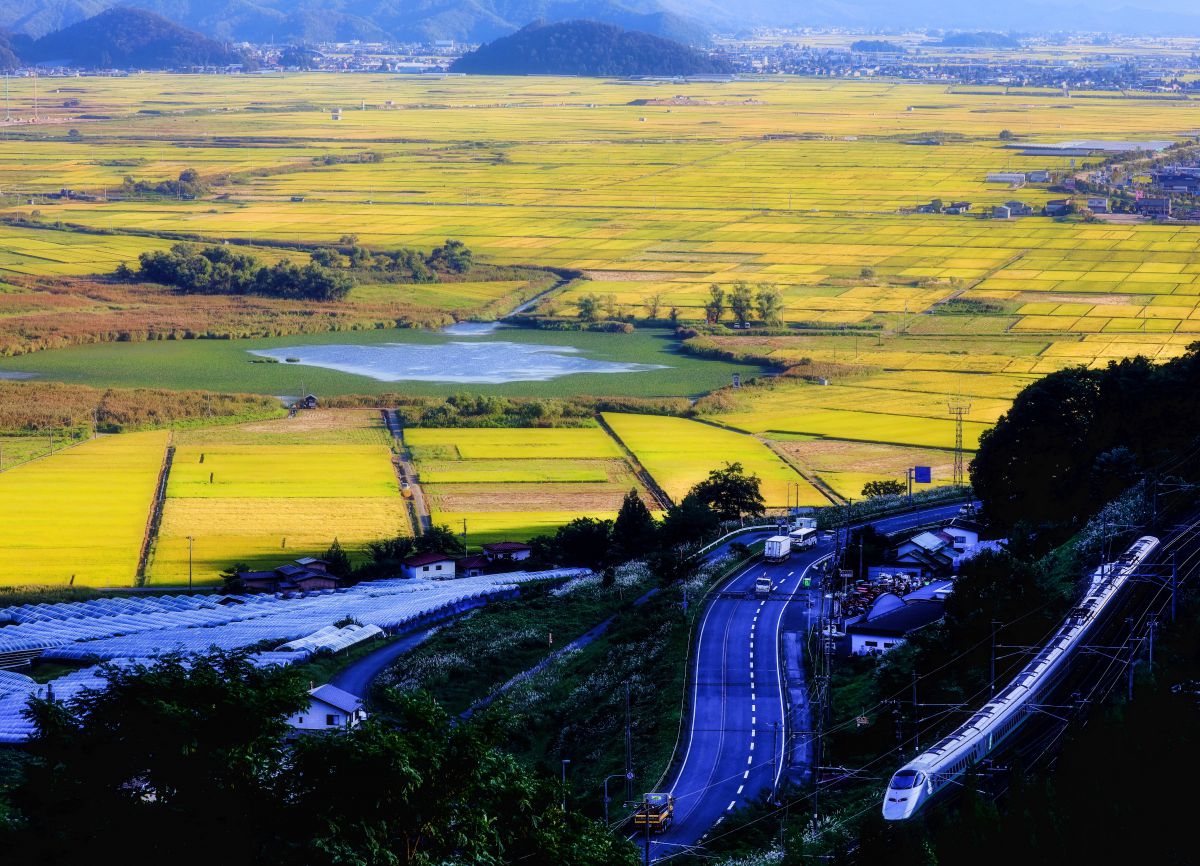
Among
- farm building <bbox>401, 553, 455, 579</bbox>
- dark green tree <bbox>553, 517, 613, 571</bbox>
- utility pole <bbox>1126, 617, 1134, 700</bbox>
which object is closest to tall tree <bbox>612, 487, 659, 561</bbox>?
dark green tree <bbox>553, 517, 613, 571</bbox>

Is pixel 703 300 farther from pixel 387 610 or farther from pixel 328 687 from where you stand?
pixel 328 687

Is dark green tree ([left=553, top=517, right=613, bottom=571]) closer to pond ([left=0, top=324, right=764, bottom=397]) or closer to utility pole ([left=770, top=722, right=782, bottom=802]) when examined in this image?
utility pole ([left=770, top=722, right=782, bottom=802])

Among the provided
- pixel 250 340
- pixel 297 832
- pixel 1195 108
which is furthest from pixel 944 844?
pixel 1195 108

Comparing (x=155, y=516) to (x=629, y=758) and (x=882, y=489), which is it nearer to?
(x=882, y=489)

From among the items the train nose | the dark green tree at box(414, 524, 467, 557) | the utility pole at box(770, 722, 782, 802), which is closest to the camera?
the train nose

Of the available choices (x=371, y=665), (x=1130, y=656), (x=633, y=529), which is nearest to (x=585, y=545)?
(x=633, y=529)

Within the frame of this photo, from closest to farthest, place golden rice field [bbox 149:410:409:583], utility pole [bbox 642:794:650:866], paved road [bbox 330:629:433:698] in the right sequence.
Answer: utility pole [bbox 642:794:650:866] < paved road [bbox 330:629:433:698] < golden rice field [bbox 149:410:409:583]

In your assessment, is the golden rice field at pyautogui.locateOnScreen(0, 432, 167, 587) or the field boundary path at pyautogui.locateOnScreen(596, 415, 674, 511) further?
the field boundary path at pyautogui.locateOnScreen(596, 415, 674, 511)

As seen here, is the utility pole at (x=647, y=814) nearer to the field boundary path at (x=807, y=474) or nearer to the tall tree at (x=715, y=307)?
the field boundary path at (x=807, y=474)

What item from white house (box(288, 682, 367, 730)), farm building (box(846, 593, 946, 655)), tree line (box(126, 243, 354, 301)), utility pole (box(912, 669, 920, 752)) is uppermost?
tree line (box(126, 243, 354, 301))

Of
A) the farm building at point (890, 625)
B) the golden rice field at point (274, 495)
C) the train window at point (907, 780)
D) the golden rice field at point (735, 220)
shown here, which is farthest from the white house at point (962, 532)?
the train window at point (907, 780)
